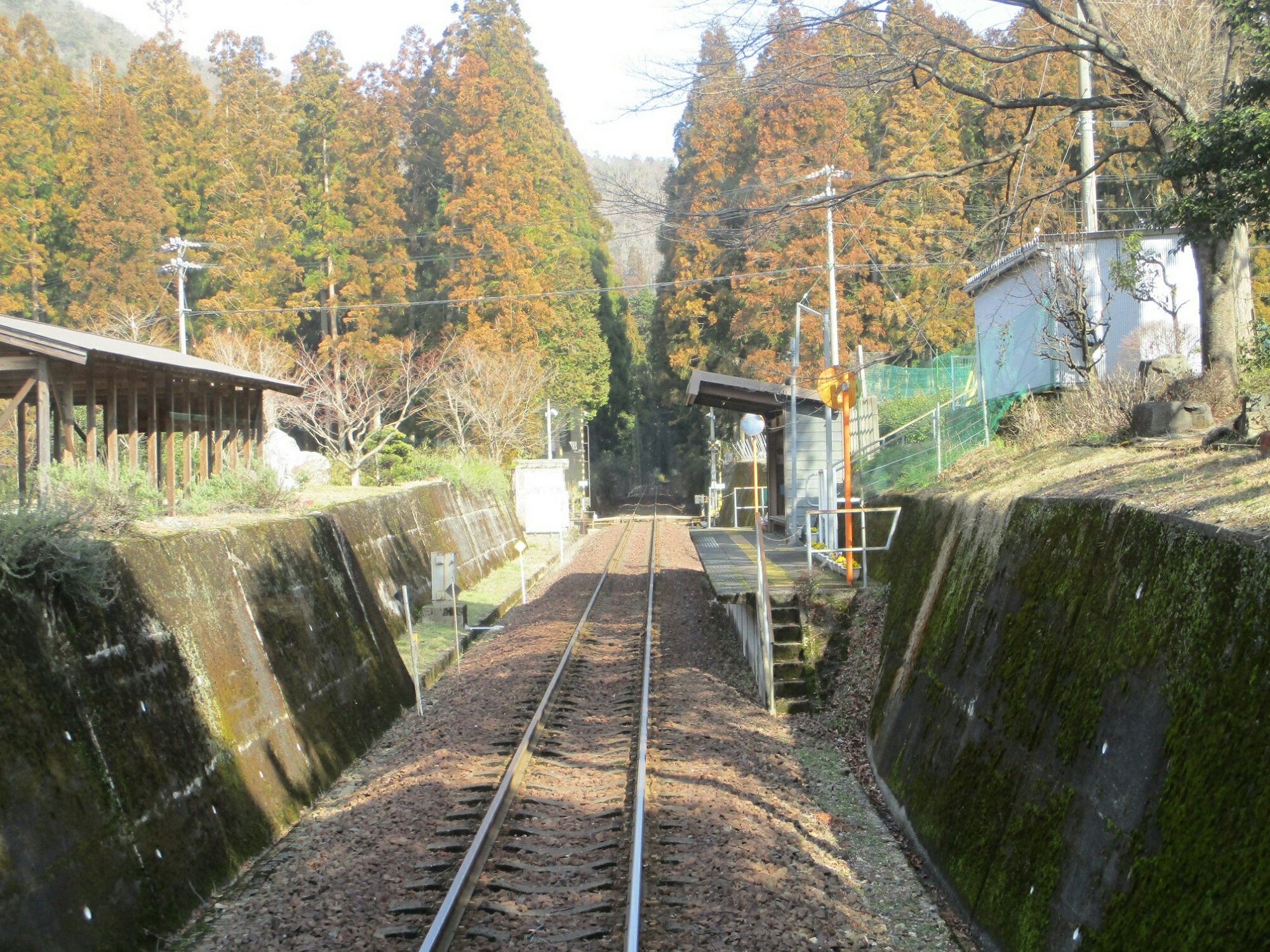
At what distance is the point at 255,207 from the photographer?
42250 mm

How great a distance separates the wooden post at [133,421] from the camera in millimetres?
12961

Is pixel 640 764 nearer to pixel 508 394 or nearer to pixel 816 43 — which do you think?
pixel 816 43

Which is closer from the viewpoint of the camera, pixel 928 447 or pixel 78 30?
pixel 928 447

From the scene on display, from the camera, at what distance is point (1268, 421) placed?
8.10 m

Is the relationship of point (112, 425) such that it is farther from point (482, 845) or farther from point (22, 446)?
point (482, 845)

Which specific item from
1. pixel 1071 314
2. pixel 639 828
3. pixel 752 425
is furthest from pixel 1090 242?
pixel 639 828

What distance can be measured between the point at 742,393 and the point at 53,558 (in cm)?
1671

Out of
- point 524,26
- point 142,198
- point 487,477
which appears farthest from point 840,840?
point 524,26

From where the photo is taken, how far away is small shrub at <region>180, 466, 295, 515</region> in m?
12.2

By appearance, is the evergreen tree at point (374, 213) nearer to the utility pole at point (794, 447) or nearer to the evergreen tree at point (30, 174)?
the evergreen tree at point (30, 174)

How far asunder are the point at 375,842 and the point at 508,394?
33.3 metres

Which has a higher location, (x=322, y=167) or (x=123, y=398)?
(x=322, y=167)

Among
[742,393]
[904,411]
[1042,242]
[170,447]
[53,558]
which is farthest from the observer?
[904,411]

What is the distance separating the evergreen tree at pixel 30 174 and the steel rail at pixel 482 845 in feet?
106
